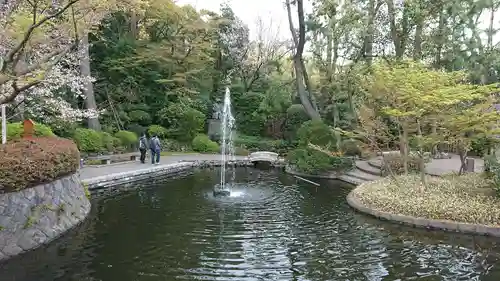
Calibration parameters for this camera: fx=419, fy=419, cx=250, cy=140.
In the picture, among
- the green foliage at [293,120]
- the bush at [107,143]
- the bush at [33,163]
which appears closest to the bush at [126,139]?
the bush at [107,143]

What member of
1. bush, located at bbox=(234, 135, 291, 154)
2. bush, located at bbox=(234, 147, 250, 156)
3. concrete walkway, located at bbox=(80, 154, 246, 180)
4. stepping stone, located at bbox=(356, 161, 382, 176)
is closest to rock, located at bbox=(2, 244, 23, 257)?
concrete walkway, located at bbox=(80, 154, 246, 180)

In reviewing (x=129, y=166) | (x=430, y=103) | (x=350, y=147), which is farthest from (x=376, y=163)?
(x=129, y=166)

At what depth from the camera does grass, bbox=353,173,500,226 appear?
914cm

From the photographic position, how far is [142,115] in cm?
2447

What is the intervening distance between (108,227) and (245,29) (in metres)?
22.9

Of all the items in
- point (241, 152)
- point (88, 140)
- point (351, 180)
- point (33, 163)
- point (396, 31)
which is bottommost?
point (351, 180)

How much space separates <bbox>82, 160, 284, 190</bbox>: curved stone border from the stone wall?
3.77 meters

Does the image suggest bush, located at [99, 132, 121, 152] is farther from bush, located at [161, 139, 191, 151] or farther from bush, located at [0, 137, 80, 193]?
bush, located at [0, 137, 80, 193]

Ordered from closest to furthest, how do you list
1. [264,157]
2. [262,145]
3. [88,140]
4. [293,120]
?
[88,140], [264,157], [262,145], [293,120]

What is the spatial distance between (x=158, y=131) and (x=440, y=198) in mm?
→ 16915

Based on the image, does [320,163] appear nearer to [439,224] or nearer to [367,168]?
[367,168]

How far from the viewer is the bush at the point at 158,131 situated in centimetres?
2364

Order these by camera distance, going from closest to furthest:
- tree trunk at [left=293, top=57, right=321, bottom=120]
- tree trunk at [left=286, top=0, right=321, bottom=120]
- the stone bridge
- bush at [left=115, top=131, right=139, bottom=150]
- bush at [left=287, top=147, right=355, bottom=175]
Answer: bush at [left=287, top=147, right=355, bottom=175] → tree trunk at [left=286, top=0, right=321, bottom=120] → tree trunk at [left=293, top=57, right=321, bottom=120] → the stone bridge → bush at [left=115, top=131, right=139, bottom=150]

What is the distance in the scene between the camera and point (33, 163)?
795 cm
